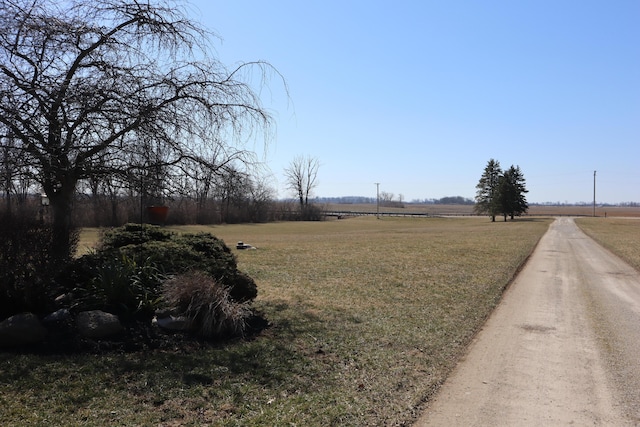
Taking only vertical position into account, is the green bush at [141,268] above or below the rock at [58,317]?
above

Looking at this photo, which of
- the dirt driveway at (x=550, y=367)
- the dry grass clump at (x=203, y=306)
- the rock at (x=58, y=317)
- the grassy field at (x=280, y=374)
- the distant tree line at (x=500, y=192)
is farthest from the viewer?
the distant tree line at (x=500, y=192)

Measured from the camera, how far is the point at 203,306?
6105 mm

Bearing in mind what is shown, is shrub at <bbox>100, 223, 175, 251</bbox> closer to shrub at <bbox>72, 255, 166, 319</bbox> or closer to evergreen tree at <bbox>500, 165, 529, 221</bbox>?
shrub at <bbox>72, 255, 166, 319</bbox>

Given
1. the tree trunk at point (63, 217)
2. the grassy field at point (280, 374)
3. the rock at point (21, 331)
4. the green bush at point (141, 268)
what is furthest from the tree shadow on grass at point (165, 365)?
the tree trunk at point (63, 217)

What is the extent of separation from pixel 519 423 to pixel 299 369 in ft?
7.49

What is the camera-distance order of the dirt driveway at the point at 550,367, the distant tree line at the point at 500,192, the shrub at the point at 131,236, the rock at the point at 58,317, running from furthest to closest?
the distant tree line at the point at 500,192
the shrub at the point at 131,236
the rock at the point at 58,317
the dirt driveway at the point at 550,367

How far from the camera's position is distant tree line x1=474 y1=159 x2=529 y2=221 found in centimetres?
8350

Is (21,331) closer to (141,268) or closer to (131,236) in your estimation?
(141,268)

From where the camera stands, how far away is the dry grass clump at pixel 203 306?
606 cm

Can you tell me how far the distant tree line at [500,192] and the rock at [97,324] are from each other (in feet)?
276

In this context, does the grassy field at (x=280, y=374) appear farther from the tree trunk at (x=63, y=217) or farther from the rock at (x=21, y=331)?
the tree trunk at (x=63, y=217)

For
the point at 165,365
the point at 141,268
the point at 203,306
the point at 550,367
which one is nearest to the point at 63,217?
the point at 141,268

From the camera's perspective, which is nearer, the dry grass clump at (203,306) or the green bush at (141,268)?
the dry grass clump at (203,306)

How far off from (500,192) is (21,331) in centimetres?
8555
